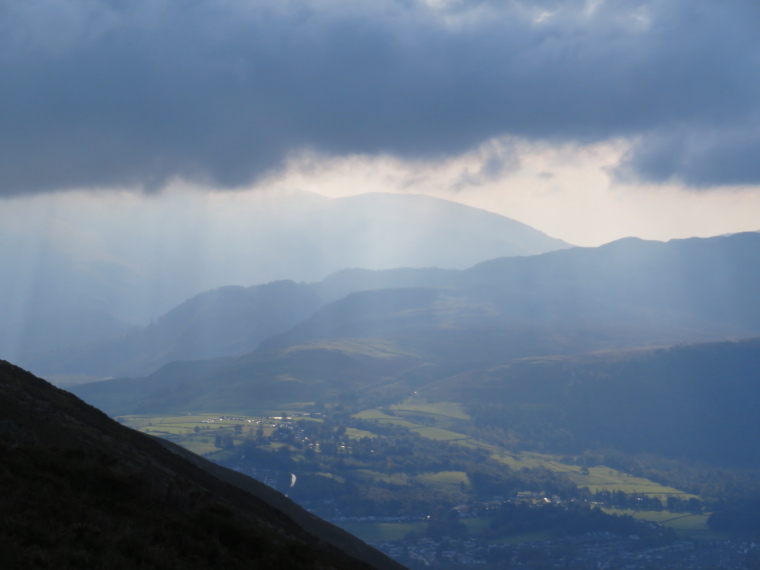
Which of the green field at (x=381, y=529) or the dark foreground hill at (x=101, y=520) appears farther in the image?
the green field at (x=381, y=529)

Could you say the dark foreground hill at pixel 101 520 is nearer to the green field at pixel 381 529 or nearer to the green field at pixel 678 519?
the green field at pixel 381 529

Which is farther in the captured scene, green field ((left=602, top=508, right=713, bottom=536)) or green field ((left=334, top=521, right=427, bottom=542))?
green field ((left=602, top=508, right=713, bottom=536))

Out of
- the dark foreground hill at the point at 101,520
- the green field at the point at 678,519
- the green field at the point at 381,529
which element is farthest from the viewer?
the green field at the point at 678,519

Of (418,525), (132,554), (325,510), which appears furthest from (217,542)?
(325,510)

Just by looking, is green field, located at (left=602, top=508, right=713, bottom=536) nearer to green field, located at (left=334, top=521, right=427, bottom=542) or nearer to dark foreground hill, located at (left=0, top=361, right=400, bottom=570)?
green field, located at (left=334, top=521, right=427, bottom=542)

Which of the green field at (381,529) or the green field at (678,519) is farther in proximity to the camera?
the green field at (678,519)

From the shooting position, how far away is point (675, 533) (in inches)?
5128

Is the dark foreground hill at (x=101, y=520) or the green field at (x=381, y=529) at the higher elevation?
the dark foreground hill at (x=101, y=520)

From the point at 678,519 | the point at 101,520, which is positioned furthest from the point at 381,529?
the point at 101,520

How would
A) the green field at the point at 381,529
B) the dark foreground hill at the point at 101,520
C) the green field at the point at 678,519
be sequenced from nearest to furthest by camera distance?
the dark foreground hill at the point at 101,520 → the green field at the point at 381,529 → the green field at the point at 678,519

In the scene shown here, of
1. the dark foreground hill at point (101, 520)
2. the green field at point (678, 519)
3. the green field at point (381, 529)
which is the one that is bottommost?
the green field at point (678, 519)

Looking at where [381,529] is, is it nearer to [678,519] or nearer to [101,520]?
[678,519]

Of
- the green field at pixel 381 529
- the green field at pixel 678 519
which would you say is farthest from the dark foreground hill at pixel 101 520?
the green field at pixel 678 519

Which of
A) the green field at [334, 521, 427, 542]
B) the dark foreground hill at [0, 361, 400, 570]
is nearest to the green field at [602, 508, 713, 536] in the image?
the green field at [334, 521, 427, 542]
